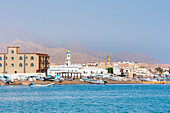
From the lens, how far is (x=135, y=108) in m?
56.7

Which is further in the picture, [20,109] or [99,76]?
[99,76]

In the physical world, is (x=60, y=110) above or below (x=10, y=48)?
below

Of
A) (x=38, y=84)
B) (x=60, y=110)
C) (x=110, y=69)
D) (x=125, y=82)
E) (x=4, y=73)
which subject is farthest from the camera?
(x=110, y=69)

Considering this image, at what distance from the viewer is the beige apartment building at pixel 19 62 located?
6102 inches

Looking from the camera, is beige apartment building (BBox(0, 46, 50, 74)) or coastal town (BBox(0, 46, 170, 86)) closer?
coastal town (BBox(0, 46, 170, 86))

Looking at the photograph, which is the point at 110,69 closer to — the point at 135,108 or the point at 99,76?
the point at 99,76

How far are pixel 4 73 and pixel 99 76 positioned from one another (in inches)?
1740

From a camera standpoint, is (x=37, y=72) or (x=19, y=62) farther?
(x=37, y=72)

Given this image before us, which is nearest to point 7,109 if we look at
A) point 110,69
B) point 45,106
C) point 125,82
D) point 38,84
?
point 45,106

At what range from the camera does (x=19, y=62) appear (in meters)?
155

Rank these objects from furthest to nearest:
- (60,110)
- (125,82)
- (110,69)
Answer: (110,69) → (125,82) → (60,110)

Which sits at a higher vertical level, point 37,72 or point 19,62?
point 19,62

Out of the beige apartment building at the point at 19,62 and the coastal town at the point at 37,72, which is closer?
the coastal town at the point at 37,72

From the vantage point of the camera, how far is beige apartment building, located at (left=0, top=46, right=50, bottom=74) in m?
155
